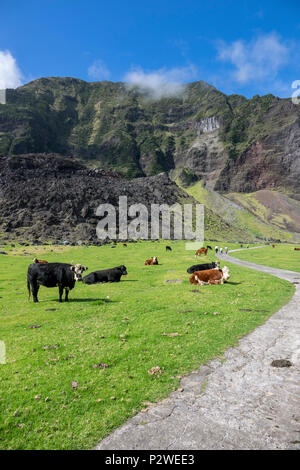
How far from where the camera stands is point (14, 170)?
16312 cm

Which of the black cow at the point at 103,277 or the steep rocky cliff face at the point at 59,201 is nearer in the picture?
the black cow at the point at 103,277

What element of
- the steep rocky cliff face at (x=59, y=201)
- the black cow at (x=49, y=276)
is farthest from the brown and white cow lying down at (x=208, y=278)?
the steep rocky cliff face at (x=59, y=201)

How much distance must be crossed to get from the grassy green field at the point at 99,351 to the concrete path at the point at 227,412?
472 mm

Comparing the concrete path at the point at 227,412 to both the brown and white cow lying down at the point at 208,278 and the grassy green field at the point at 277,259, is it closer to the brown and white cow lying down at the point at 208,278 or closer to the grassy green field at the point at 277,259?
the brown and white cow lying down at the point at 208,278

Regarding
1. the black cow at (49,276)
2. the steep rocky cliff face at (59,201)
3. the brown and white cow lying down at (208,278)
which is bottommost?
the brown and white cow lying down at (208,278)

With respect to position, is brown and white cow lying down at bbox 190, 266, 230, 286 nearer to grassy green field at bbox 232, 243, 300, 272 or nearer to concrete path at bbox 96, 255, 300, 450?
concrete path at bbox 96, 255, 300, 450

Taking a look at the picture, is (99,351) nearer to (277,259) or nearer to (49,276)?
(49,276)

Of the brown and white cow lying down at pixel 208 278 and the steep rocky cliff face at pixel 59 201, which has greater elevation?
the steep rocky cliff face at pixel 59 201

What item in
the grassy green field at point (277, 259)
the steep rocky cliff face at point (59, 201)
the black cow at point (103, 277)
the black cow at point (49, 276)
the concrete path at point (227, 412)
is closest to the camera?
the concrete path at point (227, 412)

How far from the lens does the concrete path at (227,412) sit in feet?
18.5

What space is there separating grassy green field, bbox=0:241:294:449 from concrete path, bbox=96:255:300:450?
47cm

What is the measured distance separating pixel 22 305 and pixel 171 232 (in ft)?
373

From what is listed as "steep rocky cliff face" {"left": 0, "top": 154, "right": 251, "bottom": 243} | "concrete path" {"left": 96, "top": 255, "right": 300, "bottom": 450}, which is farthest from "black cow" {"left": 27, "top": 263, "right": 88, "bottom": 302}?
"steep rocky cliff face" {"left": 0, "top": 154, "right": 251, "bottom": 243}
